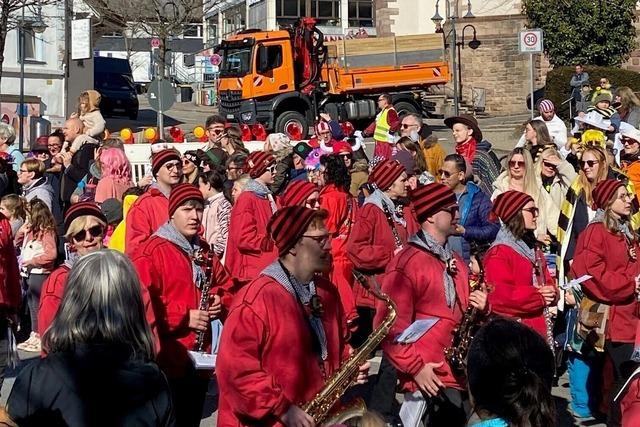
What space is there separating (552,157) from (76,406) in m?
7.60

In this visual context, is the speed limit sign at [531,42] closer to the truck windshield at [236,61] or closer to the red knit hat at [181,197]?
the truck windshield at [236,61]

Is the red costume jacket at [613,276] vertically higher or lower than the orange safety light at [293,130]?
lower

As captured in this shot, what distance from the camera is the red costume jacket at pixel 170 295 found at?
6.24m

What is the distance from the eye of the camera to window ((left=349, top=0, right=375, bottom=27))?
61.1 meters

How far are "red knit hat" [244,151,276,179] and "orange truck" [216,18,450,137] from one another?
20903 millimetres

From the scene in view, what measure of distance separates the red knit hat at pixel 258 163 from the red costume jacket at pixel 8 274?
2362 millimetres

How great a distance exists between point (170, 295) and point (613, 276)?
3084mm

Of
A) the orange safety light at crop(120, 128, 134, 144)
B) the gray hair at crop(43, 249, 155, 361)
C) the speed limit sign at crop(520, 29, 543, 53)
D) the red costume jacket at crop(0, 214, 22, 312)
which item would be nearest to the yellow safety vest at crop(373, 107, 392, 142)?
the orange safety light at crop(120, 128, 134, 144)

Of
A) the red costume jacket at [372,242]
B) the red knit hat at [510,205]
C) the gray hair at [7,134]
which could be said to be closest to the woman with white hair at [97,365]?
the red knit hat at [510,205]

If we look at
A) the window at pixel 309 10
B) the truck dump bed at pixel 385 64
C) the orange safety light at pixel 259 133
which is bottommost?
the orange safety light at pixel 259 133

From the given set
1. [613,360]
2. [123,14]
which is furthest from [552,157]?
[123,14]

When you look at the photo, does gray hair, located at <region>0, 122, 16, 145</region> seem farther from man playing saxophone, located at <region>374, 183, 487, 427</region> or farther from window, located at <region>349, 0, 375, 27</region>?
window, located at <region>349, 0, 375, 27</region>

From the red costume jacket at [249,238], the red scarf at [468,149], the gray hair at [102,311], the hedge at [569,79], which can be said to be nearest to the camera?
the gray hair at [102,311]

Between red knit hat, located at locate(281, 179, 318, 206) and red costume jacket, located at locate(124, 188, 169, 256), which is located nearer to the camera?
red costume jacket, located at locate(124, 188, 169, 256)
